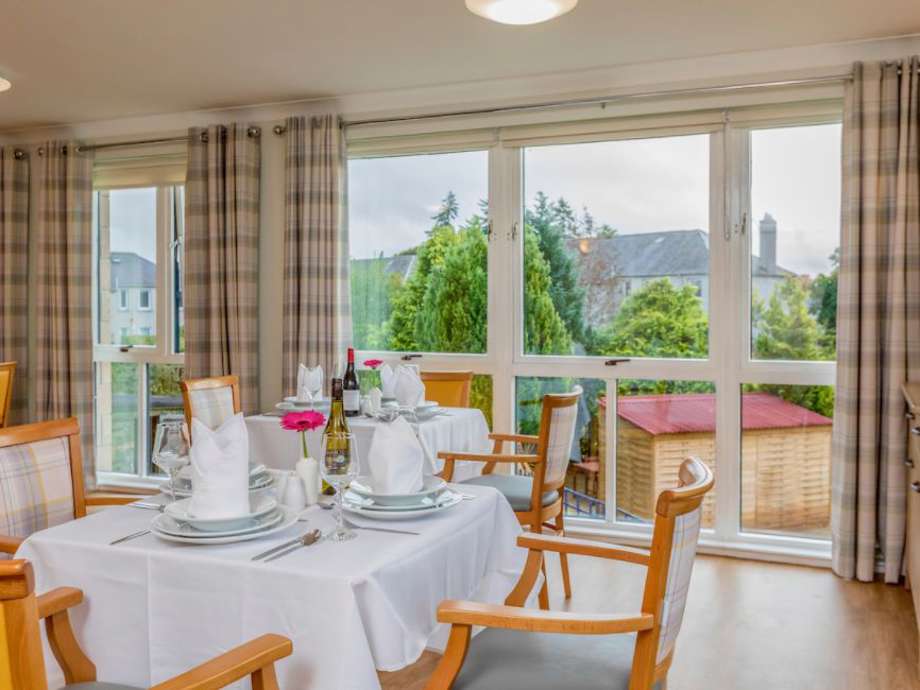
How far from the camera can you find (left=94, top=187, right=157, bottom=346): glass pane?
5523mm

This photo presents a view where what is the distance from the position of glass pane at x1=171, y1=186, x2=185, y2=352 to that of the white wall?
1.51 ft

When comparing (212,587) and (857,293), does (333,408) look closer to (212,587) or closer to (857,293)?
(212,587)

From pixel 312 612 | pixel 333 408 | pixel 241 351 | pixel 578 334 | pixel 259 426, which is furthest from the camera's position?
pixel 241 351

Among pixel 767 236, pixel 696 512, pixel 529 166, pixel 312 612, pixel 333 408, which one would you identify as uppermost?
pixel 529 166

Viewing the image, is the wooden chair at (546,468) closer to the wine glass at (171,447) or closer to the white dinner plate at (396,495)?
the white dinner plate at (396,495)

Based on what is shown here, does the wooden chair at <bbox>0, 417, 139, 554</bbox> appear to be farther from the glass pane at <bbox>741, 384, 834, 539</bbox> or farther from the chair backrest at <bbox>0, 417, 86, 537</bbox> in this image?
the glass pane at <bbox>741, 384, 834, 539</bbox>

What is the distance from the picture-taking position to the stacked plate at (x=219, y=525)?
1.55 m

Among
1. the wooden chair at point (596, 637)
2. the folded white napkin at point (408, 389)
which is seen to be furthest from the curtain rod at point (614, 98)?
the wooden chair at point (596, 637)

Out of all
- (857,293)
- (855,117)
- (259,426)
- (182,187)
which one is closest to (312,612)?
(259,426)

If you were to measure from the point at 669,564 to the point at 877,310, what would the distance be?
2683 millimetres

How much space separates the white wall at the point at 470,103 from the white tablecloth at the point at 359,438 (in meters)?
1.53

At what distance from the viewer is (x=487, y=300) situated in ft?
15.0

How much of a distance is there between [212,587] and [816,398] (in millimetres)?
3326

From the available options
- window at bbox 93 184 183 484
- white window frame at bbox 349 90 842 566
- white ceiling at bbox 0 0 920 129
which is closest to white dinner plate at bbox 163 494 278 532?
white ceiling at bbox 0 0 920 129
